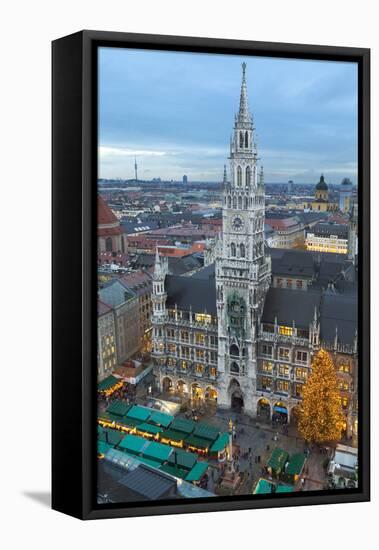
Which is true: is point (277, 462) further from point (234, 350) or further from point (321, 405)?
point (234, 350)

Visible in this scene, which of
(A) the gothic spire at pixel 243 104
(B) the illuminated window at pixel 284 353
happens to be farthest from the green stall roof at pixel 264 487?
(A) the gothic spire at pixel 243 104

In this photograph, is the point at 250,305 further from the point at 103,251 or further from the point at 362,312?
the point at 103,251

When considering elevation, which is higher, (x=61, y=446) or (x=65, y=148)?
(x=65, y=148)

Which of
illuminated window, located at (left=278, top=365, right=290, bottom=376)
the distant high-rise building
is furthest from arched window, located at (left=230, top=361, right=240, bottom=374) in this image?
the distant high-rise building

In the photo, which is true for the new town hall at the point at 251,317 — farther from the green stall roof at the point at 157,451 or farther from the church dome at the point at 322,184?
the green stall roof at the point at 157,451

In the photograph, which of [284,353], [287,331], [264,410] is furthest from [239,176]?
[264,410]

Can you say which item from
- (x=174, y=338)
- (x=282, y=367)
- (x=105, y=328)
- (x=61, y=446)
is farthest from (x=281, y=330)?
(x=61, y=446)
